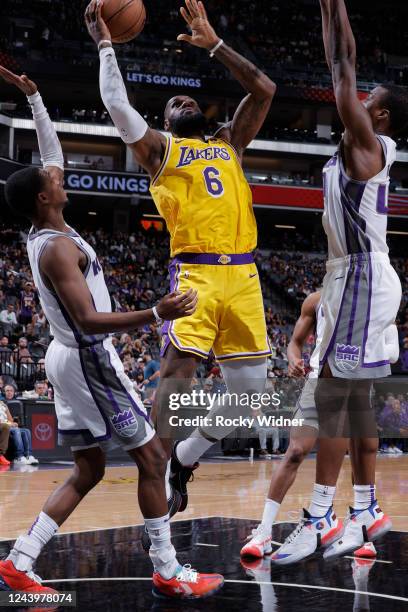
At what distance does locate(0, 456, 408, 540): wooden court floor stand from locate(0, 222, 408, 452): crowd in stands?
6.37ft

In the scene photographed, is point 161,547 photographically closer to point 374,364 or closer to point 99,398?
point 99,398

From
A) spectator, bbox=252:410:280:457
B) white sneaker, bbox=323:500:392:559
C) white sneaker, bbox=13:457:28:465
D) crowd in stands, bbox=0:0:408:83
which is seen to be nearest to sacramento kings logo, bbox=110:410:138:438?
white sneaker, bbox=323:500:392:559

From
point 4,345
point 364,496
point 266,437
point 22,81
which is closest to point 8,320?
point 4,345

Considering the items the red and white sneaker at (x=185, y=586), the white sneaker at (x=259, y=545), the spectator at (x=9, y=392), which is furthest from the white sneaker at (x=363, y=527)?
the spectator at (x=9, y=392)

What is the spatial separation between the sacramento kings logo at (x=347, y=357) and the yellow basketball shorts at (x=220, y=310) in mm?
708

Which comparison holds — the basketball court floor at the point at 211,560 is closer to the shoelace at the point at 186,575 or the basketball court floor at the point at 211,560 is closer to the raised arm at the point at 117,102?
the shoelace at the point at 186,575

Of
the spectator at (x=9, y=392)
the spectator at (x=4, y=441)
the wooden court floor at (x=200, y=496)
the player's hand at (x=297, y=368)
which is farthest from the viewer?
the spectator at (x=9, y=392)

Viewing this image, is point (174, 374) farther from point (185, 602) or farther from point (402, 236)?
point (402, 236)

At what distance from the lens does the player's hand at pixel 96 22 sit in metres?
4.58

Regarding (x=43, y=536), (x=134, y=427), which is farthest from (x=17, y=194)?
(x=43, y=536)

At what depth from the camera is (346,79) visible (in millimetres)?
4074

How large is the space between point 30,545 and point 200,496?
5.02 m

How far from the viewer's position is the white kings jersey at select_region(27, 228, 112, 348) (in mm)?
4055

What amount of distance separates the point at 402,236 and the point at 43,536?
32.9m
